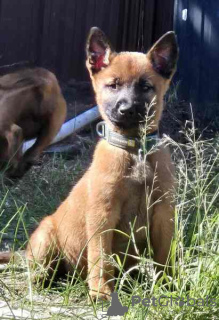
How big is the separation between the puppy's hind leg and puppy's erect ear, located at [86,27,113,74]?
3.37 ft

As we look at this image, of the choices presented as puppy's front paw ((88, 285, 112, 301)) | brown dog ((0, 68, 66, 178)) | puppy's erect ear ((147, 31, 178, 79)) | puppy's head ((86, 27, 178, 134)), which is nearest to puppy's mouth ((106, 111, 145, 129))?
puppy's head ((86, 27, 178, 134))

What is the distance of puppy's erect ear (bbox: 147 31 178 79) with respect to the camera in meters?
4.32

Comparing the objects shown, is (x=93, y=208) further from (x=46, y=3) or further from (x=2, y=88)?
(x=46, y=3)

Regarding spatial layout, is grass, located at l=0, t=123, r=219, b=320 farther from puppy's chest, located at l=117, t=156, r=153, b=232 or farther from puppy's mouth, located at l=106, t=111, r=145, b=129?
puppy's mouth, located at l=106, t=111, r=145, b=129

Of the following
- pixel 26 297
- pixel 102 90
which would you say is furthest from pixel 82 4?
pixel 26 297

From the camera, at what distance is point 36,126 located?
7.06 meters

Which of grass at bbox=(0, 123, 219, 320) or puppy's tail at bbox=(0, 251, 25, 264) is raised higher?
grass at bbox=(0, 123, 219, 320)

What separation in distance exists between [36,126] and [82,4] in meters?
3.45

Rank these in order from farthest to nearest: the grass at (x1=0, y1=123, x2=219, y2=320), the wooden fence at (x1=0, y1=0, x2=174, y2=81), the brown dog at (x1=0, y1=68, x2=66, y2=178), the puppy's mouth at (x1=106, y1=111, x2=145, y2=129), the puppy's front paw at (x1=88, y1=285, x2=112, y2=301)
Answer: the wooden fence at (x1=0, y1=0, x2=174, y2=81) → the brown dog at (x1=0, y1=68, x2=66, y2=178) → the puppy's mouth at (x1=106, y1=111, x2=145, y2=129) → the puppy's front paw at (x1=88, y1=285, x2=112, y2=301) → the grass at (x1=0, y1=123, x2=219, y2=320)

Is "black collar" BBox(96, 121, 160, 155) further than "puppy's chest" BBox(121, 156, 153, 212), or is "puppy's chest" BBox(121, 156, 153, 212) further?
"black collar" BBox(96, 121, 160, 155)

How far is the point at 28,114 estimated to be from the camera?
7023 millimetres

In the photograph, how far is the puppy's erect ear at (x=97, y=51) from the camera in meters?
4.41

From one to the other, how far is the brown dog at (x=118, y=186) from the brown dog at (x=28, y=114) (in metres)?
2.51

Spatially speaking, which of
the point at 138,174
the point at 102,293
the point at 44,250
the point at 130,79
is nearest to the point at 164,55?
the point at 130,79
